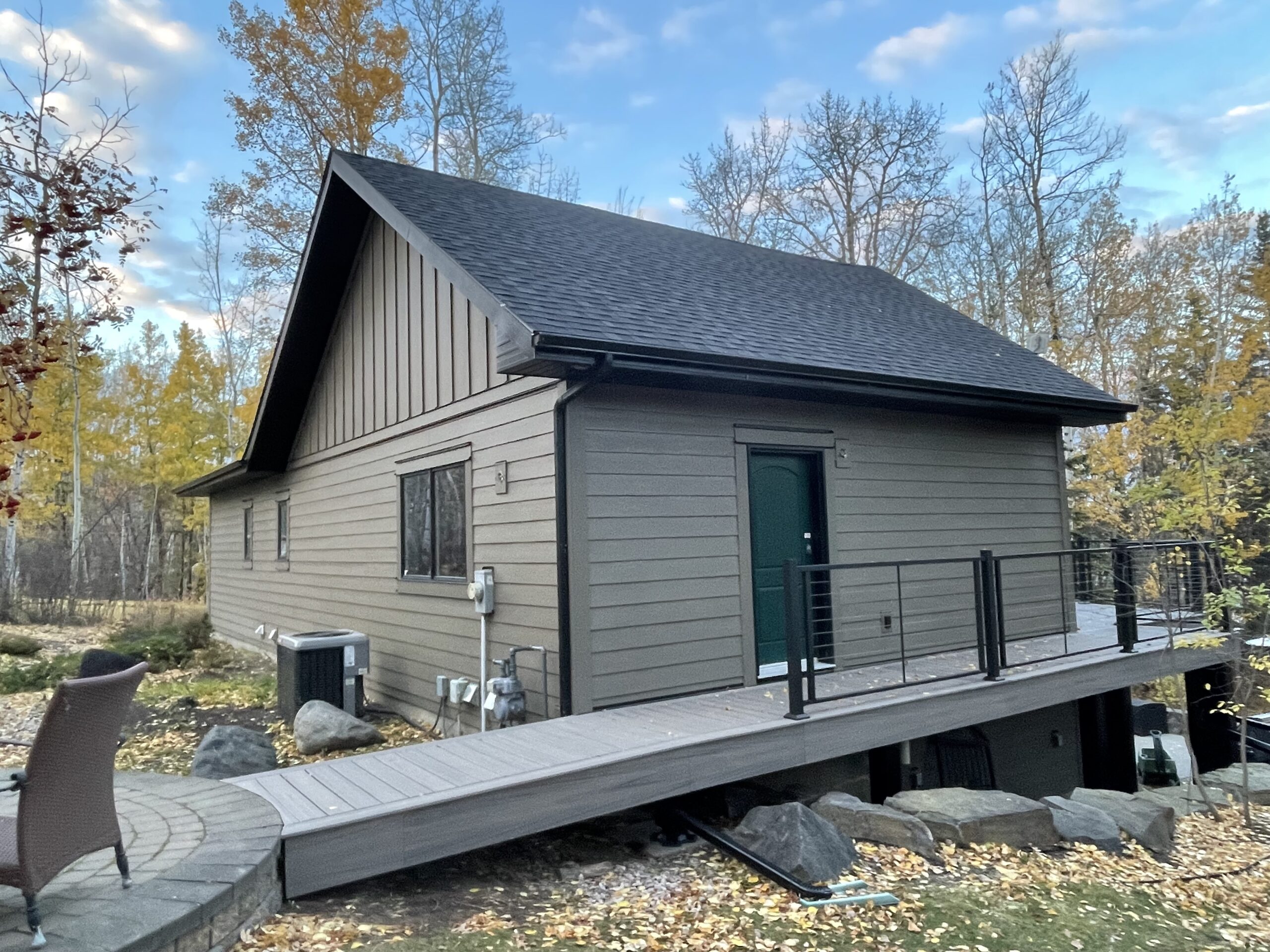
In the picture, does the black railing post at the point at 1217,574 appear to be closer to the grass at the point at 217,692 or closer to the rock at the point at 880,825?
the rock at the point at 880,825

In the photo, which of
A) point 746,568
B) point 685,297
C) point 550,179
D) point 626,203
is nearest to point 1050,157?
point 626,203

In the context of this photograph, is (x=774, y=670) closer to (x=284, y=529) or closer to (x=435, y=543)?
(x=435, y=543)

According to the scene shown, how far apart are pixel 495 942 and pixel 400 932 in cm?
38

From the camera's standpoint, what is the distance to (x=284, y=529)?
40.1ft

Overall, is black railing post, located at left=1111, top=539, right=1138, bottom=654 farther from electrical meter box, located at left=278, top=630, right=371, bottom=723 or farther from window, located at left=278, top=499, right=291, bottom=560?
window, located at left=278, top=499, right=291, bottom=560

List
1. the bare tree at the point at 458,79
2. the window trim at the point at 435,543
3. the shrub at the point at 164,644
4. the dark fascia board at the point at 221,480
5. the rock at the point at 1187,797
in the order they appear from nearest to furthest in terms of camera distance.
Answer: the window trim at the point at 435,543 < the rock at the point at 1187,797 < the shrub at the point at 164,644 < the dark fascia board at the point at 221,480 < the bare tree at the point at 458,79

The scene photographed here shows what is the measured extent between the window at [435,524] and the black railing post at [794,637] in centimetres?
300

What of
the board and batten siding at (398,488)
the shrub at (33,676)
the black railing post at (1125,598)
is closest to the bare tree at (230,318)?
the board and batten siding at (398,488)

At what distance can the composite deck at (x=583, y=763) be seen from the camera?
378 cm

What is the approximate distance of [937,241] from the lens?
20.0 meters

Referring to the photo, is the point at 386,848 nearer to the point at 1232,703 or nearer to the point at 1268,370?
the point at 1232,703

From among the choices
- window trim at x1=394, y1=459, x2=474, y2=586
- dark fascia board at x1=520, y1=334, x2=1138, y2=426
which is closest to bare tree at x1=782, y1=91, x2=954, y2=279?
dark fascia board at x1=520, y1=334, x2=1138, y2=426

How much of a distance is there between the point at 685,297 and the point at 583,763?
4345mm

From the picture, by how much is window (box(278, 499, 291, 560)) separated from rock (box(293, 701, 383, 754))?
5.44 meters
